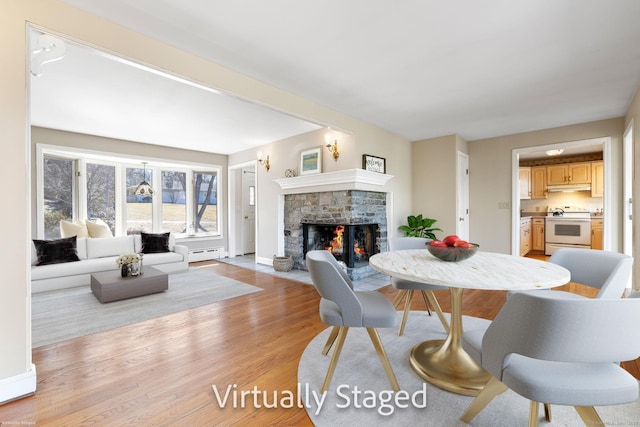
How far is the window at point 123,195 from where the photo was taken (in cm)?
485

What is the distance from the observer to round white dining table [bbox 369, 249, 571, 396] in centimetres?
144

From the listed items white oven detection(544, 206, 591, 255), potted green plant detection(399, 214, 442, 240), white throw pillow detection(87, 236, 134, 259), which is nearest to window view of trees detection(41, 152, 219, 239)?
white throw pillow detection(87, 236, 134, 259)

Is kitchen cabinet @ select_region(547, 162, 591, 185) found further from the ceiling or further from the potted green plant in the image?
the potted green plant

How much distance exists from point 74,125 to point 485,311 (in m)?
6.34

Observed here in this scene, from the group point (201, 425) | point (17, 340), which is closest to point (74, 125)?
point (17, 340)

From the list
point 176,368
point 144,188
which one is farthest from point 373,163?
point 144,188

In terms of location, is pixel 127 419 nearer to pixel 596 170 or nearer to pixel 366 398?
pixel 366 398

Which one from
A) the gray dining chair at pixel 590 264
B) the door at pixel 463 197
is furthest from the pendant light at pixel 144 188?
the gray dining chair at pixel 590 264

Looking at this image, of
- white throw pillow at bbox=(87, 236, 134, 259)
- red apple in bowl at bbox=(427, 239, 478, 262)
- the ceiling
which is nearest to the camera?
red apple in bowl at bbox=(427, 239, 478, 262)

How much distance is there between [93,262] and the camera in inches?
168

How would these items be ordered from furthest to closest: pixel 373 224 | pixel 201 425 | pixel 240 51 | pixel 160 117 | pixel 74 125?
1. pixel 373 224
2. pixel 74 125
3. pixel 160 117
4. pixel 240 51
5. pixel 201 425

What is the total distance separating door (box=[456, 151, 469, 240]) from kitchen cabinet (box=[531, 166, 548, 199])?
274 centimetres

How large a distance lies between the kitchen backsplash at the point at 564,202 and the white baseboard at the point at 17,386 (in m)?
9.04

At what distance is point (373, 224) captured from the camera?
16.0 feet
